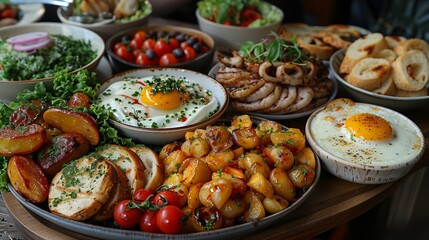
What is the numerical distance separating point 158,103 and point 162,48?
3.06ft

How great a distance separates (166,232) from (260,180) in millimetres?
505

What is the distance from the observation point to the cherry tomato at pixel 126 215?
1918mm

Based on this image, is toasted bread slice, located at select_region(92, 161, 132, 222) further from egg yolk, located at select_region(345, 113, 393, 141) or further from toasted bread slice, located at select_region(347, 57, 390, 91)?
toasted bread slice, located at select_region(347, 57, 390, 91)

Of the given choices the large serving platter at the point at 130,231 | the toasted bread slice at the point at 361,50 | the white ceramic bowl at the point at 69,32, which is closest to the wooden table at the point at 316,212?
the large serving platter at the point at 130,231

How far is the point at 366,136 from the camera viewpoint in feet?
7.94

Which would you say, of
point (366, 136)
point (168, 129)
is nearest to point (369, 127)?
point (366, 136)

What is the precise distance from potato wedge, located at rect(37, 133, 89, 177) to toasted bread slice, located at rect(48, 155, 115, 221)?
6 centimetres

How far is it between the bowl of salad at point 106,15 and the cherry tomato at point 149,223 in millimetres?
2245

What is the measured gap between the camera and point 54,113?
7.87ft

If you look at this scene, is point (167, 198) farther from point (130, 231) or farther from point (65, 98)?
point (65, 98)

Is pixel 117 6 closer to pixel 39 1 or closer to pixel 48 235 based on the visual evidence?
pixel 39 1

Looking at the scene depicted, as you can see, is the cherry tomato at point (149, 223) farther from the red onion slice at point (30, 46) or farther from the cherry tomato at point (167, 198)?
the red onion slice at point (30, 46)

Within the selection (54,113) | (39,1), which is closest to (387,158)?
(54,113)

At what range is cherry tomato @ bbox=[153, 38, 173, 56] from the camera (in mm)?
3412
